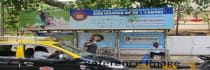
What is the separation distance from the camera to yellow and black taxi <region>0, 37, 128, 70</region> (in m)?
6.86

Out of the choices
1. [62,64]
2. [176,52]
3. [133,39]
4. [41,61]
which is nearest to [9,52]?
[41,61]

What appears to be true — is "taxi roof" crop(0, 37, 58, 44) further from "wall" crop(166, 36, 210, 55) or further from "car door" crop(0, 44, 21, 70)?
"wall" crop(166, 36, 210, 55)

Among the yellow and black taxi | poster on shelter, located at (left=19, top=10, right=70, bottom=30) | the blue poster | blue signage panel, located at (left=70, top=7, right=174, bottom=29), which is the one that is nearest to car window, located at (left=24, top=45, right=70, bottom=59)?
the yellow and black taxi

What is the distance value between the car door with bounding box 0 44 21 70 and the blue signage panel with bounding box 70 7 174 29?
4.78 metres

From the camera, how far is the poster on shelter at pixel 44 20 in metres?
11.9

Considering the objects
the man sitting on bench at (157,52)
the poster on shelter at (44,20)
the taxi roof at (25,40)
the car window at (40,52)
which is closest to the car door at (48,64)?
the car window at (40,52)

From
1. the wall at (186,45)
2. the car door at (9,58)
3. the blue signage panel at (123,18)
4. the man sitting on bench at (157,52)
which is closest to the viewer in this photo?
the car door at (9,58)

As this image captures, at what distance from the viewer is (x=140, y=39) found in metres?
11.9

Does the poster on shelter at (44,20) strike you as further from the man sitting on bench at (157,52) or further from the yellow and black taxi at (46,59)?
the yellow and black taxi at (46,59)

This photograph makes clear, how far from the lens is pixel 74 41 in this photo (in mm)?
12398

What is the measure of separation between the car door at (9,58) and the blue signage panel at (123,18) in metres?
4.78

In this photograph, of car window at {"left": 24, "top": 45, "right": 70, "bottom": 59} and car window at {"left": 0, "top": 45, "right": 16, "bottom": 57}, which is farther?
car window at {"left": 0, "top": 45, "right": 16, "bottom": 57}

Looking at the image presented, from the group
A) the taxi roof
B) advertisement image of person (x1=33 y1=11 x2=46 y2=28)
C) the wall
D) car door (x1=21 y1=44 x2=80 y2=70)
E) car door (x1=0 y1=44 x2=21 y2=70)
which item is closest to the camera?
car door (x1=21 y1=44 x2=80 y2=70)

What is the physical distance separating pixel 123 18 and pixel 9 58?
5.72 m
